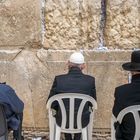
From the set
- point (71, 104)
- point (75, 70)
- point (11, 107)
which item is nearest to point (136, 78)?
point (11, 107)

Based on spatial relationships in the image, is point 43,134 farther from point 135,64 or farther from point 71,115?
point 135,64

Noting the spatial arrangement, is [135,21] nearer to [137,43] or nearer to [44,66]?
[137,43]

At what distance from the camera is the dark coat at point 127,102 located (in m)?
4.67

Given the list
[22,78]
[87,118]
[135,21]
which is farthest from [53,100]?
[135,21]

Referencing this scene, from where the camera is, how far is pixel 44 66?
24.7 ft

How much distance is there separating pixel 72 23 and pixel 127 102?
9.54 ft

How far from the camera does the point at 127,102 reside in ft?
15.6

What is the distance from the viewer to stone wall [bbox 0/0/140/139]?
7398 millimetres

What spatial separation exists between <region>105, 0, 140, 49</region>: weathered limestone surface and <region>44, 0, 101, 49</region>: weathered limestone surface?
0.64 ft

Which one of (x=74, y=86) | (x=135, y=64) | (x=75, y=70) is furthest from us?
(x=75, y=70)

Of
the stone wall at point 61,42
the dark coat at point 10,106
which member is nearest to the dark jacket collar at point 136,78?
the dark coat at point 10,106

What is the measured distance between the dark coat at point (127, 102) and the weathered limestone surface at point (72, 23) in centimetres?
277

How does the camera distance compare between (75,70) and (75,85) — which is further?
(75,70)

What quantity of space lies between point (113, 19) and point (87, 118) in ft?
5.97
